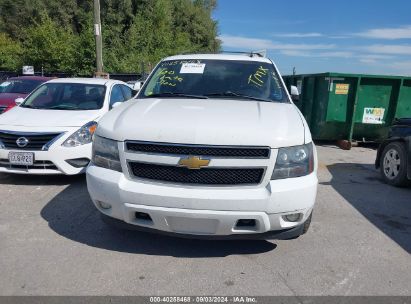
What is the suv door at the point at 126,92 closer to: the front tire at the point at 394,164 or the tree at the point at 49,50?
the front tire at the point at 394,164

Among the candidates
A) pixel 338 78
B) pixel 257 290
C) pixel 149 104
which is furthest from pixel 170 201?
pixel 338 78

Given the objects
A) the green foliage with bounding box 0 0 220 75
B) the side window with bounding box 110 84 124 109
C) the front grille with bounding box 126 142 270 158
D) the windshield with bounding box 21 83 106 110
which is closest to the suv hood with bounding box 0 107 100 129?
the windshield with bounding box 21 83 106 110

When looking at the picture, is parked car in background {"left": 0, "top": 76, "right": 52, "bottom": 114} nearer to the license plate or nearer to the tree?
the license plate

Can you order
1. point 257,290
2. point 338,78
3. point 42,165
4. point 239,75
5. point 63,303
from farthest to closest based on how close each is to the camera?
point 338,78, point 42,165, point 239,75, point 257,290, point 63,303

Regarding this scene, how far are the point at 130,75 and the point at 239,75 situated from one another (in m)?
17.8

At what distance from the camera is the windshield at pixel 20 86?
409 inches

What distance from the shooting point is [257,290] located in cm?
301

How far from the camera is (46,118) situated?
571cm

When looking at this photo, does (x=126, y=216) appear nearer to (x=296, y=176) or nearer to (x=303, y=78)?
(x=296, y=176)

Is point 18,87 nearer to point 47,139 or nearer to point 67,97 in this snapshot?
point 67,97

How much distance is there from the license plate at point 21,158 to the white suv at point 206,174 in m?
2.24

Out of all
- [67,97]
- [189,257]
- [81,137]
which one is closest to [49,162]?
[81,137]

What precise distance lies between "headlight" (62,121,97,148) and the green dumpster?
618 cm

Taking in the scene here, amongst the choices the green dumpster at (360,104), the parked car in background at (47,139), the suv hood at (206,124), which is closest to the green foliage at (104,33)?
the green dumpster at (360,104)
